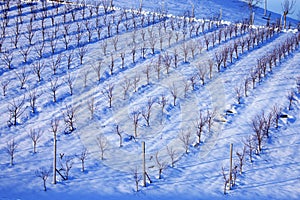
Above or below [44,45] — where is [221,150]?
below

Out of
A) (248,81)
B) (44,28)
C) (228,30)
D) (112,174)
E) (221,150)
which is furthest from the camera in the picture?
(228,30)

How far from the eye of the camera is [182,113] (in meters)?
12.2

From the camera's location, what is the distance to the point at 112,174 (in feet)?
31.1

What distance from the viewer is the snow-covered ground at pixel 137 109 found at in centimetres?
922

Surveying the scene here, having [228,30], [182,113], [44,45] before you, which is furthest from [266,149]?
[228,30]

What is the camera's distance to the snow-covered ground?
9.22 m

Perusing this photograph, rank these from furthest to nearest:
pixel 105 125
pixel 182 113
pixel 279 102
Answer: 1. pixel 279 102
2. pixel 182 113
3. pixel 105 125

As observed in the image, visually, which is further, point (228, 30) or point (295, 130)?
point (228, 30)

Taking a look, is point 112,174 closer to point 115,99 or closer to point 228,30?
point 115,99

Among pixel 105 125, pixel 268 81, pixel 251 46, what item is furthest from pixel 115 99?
pixel 251 46

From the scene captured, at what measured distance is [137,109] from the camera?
12.2 metres

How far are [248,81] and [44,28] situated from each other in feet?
31.3

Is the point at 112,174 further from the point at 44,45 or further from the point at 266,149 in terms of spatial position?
the point at 44,45

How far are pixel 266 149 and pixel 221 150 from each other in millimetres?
1216
